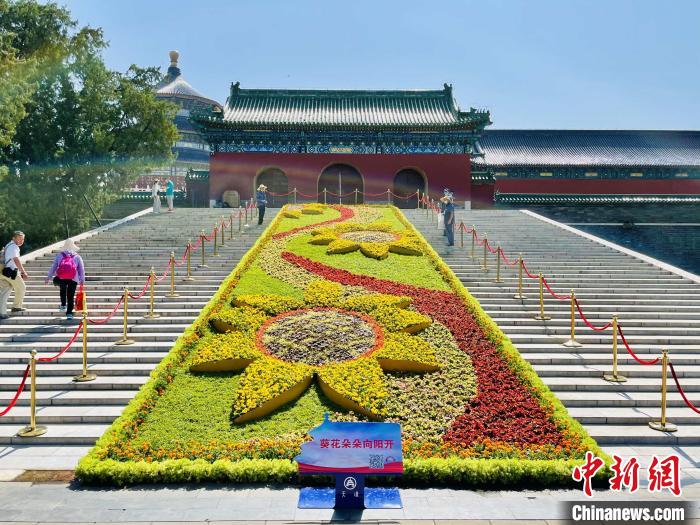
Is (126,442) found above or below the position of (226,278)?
below

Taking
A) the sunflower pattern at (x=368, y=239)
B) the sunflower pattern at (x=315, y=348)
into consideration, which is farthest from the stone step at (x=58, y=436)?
the sunflower pattern at (x=368, y=239)

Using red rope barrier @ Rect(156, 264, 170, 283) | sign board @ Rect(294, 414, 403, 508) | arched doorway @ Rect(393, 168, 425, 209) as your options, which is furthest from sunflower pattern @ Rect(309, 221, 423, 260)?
sign board @ Rect(294, 414, 403, 508)

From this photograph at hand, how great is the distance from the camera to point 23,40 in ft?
68.2

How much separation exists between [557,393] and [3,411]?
324 inches

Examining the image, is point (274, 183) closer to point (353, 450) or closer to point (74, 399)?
point (74, 399)

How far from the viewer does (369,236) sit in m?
17.1

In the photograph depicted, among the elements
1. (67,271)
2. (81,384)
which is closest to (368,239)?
(67,271)

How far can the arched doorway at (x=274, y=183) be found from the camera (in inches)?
1102

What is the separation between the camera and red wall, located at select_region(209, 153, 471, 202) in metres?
27.7

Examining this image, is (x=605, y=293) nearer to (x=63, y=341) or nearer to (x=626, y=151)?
(x=63, y=341)

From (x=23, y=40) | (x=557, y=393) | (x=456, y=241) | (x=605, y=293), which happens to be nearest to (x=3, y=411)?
(x=557, y=393)

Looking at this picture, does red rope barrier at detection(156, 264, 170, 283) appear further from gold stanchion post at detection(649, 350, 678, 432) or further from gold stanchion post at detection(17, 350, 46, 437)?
gold stanchion post at detection(649, 350, 678, 432)

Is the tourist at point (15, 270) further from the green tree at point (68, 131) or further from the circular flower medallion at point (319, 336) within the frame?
the green tree at point (68, 131)

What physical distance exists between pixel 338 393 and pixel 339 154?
21647 millimetres
